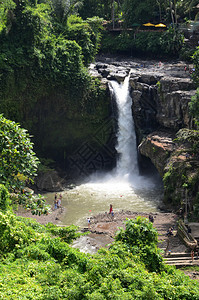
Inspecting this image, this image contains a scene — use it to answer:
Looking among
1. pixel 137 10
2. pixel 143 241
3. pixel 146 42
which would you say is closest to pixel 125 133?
pixel 146 42

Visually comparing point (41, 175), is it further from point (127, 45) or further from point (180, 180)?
point (127, 45)

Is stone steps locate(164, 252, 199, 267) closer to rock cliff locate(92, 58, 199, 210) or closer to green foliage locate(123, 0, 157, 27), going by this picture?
rock cliff locate(92, 58, 199, 210)

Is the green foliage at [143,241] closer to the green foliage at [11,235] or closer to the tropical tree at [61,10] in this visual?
the green foliage at [11,235]

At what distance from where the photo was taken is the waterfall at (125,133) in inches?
1496

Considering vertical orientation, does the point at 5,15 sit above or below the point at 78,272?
above

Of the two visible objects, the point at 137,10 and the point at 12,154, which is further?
the point at 137,10

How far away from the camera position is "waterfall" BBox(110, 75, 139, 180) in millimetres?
38000

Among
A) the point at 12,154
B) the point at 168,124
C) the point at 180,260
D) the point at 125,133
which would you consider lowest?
the point at 180,260

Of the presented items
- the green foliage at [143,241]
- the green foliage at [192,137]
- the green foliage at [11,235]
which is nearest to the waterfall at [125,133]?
the green foliage at [192,137]

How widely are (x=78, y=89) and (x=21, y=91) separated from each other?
5.93 meters

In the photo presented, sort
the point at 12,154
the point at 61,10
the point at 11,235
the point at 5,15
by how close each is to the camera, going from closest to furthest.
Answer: the point at 11,235, the point at 12,154, the point at 5,15, the point at 61,10

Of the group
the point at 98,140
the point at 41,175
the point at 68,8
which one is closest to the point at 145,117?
the point at 98,140

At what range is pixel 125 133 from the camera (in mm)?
38250

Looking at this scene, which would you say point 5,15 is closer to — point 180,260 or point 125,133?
point 125,133
